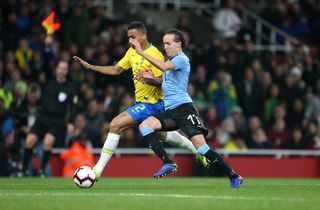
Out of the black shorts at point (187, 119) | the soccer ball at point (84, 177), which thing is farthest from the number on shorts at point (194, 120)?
the soccer ball at point (84, 177)

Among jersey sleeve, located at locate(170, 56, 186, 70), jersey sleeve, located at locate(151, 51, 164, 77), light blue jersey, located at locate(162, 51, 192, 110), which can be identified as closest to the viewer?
jersey sleeve, located at locate(170, 56, 186, 70)

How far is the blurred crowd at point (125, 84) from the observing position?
2042 cm

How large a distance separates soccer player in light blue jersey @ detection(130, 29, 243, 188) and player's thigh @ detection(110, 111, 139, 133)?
1.14 feet

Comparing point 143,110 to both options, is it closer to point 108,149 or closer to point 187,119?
point 108,149

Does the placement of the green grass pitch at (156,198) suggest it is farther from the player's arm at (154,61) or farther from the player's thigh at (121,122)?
the player's arm at (154,61)

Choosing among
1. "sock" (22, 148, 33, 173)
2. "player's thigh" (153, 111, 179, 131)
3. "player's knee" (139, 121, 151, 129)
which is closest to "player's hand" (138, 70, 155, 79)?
"player's thigh" (153, 111, 179, 131)

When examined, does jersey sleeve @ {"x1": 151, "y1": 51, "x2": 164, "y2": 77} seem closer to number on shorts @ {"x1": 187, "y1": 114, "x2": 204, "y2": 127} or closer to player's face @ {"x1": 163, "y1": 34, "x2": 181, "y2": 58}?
player's face @ {"x1": 163, "y1": 34, "x2": 181, "y2": 58}

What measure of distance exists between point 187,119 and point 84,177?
154cm

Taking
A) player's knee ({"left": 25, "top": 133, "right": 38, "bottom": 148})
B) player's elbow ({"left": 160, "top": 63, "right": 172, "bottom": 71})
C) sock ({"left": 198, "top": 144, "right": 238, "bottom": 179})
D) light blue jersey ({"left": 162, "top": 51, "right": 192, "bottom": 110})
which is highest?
player's elbow ({"left": 160, "top": 63, "right": 172, "bottom": 71})

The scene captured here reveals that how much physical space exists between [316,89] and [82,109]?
6.34 meters

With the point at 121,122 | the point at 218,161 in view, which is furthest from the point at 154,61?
the point at 121,122

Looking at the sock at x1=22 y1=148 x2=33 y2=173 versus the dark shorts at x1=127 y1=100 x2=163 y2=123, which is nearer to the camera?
the dark shorts at x1=127 y1=100 x2=163 y2=123

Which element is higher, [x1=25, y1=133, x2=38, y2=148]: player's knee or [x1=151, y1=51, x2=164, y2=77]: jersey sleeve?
[x1=151, y1=51, x2=164, y2=77]: jersey sleeve

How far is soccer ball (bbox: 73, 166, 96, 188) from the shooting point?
1276 centimetres
